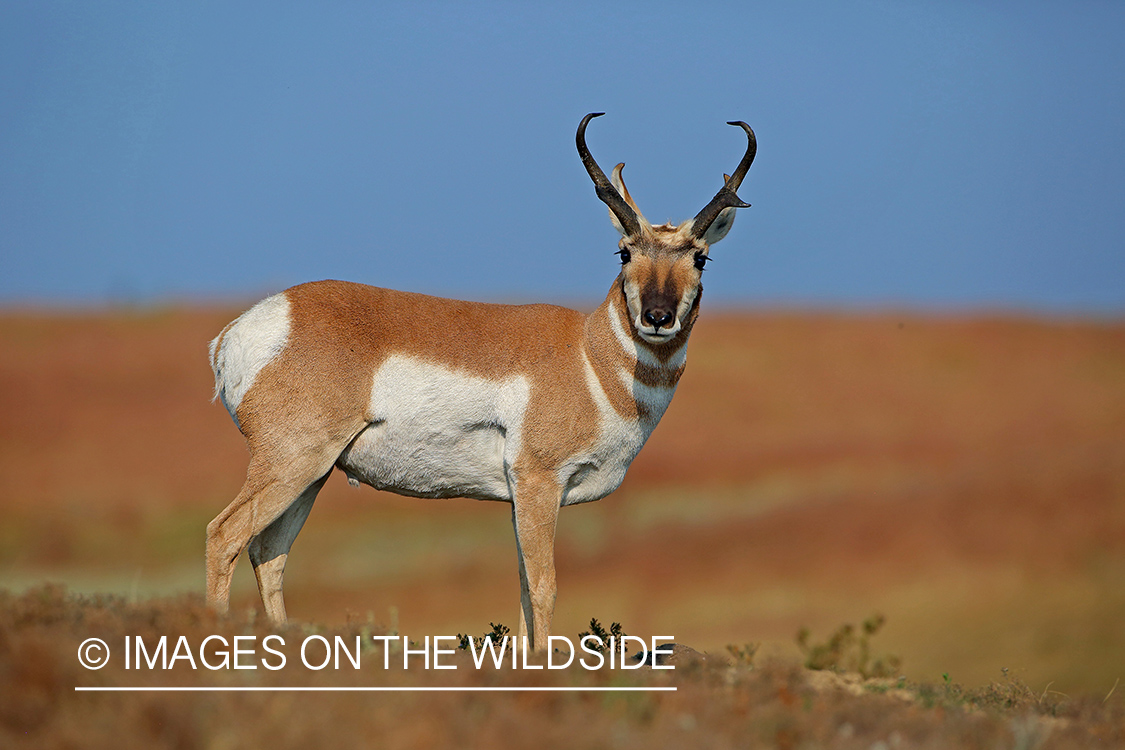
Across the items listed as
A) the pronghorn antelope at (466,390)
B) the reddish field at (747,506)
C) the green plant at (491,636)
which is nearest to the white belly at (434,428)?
the pronghorn antelope at (466,390)

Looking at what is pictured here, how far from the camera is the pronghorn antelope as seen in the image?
28.3 ft

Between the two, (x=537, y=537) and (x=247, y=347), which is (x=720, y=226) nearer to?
(x=537, y=537)

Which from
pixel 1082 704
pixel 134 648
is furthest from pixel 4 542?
pixel 1082 704

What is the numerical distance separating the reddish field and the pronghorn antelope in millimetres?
11125

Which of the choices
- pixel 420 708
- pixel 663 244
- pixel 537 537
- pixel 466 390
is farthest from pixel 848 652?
pixel 420 708

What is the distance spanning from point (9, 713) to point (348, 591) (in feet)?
74.3

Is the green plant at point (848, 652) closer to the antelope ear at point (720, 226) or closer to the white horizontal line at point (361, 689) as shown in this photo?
the antelope ear at point (720, 226)

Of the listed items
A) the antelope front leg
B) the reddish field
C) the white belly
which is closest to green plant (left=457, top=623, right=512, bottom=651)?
the antelope front leg

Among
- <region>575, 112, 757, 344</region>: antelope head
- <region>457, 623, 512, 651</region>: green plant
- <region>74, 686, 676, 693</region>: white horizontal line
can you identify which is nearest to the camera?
<region>74, 686, 676, 693</region>: white horizontal line

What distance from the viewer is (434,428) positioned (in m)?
9.09

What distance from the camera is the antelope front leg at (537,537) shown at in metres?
8.91

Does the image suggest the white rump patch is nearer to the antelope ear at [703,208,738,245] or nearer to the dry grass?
the dry grass

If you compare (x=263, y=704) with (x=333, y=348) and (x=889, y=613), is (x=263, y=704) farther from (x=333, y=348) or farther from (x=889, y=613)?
(x=889, y=613)

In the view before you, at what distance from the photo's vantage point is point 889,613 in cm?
2428
